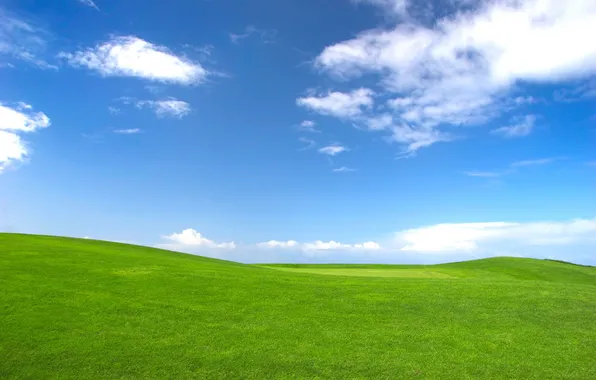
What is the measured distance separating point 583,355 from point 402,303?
760 cm

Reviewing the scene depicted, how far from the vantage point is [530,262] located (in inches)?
2019

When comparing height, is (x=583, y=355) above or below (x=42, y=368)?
above

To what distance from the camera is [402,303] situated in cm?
2103

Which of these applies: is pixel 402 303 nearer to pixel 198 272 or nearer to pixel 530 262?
pixel 198 272

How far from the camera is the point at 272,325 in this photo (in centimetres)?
1772

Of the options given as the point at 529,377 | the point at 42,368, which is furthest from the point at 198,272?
the point at 529,377

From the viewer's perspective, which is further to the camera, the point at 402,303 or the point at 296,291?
the point at 296,291

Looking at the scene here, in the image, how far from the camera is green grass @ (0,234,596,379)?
14.4 metres

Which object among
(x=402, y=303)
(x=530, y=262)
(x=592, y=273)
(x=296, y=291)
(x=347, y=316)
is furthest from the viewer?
(x=530, y=262)

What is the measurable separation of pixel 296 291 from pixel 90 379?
11207mm

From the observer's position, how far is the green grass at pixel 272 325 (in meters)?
14.4

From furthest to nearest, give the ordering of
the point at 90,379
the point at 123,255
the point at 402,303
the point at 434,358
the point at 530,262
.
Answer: the point at 530,262
the point at 123,255
the point at 402,303
the point at 434,358
the point at 90,379

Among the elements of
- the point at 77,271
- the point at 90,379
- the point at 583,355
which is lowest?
the point at 90,379

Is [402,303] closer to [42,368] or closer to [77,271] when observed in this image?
[42,368]
